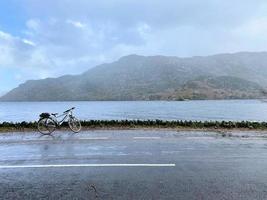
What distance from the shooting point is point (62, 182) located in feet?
26.6

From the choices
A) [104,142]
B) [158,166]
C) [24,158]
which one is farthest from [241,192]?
[104,142]

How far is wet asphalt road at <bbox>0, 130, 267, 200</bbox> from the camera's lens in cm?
727

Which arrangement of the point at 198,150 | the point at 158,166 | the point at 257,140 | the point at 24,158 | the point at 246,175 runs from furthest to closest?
the point at 257,140 < the point at 198,150 < the point at 24,158 < the point at 158,166 < the point at 246,175

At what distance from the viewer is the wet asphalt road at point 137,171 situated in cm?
727

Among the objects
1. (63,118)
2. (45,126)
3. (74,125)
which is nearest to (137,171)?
(45,126)

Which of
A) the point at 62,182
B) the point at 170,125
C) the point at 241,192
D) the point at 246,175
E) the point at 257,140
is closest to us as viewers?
the point at 241,192

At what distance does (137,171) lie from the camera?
30.0ft

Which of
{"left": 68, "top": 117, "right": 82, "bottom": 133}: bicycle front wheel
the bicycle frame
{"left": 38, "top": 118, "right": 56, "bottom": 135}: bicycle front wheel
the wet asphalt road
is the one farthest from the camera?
the bicycle frame

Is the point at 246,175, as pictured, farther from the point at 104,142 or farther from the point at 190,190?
the point at 104,142

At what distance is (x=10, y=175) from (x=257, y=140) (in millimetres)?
10147

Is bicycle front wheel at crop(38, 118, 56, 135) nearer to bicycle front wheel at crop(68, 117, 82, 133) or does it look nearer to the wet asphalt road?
bicycle front wheel at crop(68, 117, 82, 133)

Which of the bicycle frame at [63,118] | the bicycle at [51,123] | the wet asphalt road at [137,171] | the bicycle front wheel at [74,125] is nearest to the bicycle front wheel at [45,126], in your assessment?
the bicycle at [51,123]

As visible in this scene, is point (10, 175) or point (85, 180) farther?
point (10, 175)

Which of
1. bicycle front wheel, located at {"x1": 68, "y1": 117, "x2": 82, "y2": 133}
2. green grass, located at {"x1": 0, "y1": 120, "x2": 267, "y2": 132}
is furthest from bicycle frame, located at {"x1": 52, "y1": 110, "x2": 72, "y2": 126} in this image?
bicycle front wheel, located at {"x1": 68, "y1": 117, "x2": 82, "y2": 133}
